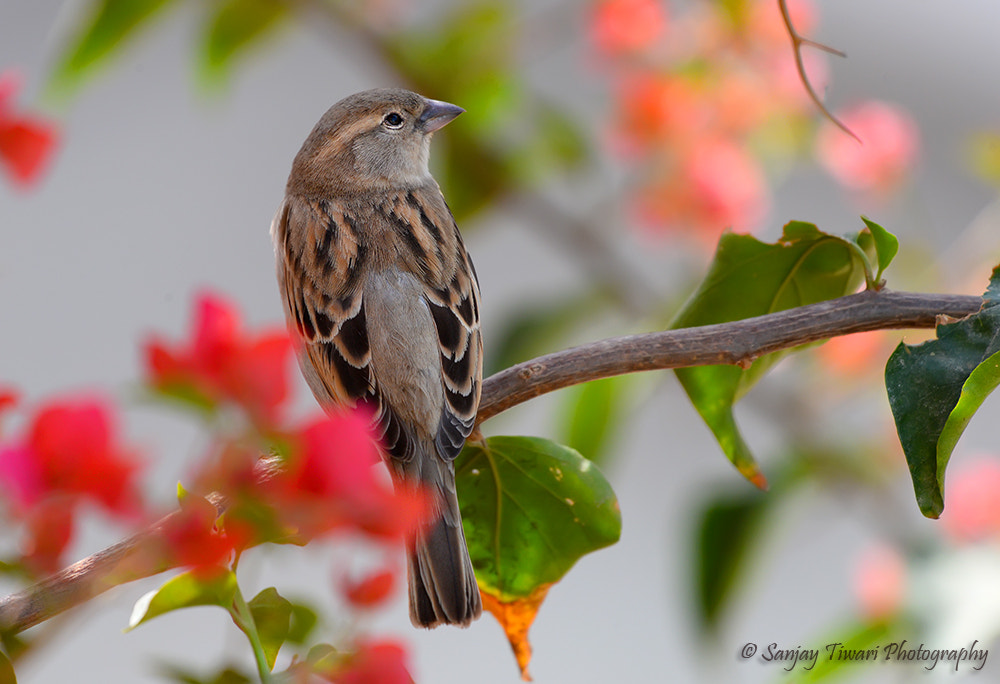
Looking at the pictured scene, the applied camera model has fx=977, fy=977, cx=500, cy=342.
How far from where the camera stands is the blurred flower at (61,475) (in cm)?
62

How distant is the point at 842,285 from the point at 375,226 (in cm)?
84

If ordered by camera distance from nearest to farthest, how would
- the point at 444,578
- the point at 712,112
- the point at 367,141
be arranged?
the point at 444,578 < the point at 367,141 < the point at 712,112

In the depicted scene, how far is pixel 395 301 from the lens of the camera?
5.40 feet

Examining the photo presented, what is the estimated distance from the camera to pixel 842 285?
1401 millimetres

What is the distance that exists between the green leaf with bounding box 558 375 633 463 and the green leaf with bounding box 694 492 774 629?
295 millimetres

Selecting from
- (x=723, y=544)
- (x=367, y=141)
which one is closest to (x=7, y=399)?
(x=367, y=141)

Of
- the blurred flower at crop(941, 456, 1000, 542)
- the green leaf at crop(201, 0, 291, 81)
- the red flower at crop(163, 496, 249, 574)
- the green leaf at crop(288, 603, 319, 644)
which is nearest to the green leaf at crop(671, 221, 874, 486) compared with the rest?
the green leaf at crop(288, 603, 319, 644)

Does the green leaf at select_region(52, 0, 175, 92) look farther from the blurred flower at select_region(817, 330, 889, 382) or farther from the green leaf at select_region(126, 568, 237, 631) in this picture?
the blurred flower at select_region(817, 330, 889, 382)

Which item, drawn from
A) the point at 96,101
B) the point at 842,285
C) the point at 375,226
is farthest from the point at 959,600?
the point at 96,101

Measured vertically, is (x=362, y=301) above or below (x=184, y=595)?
below

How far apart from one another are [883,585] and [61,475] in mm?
2040

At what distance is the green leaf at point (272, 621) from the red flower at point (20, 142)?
55 centimetres

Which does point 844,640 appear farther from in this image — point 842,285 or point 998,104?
point 998,104

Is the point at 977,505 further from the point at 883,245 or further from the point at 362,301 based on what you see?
the point at 362,301
